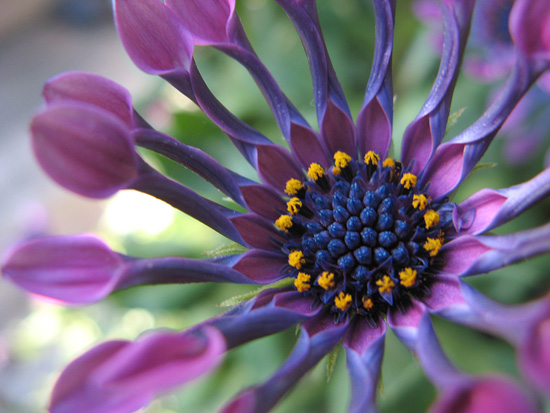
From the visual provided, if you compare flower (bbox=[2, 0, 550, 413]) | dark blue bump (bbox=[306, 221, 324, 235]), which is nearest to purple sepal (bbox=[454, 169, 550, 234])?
flower (bbox=[2, 0, 550, 413])

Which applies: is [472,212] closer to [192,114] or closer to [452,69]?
[452,69]

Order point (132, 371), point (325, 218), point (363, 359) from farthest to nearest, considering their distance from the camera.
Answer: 1. point (325, 218)
2. point (363, 359)
3. point (132, 371)

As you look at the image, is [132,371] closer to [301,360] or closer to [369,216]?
[301,360]

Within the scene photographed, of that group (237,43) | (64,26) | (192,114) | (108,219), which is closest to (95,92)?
(237,43)

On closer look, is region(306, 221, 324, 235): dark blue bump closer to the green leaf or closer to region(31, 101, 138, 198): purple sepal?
the green leaf

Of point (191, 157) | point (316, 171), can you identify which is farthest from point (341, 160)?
point (191, 157)

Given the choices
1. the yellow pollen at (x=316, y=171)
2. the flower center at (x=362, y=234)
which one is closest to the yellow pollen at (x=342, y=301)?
the flower center at (x=362, y=234)
